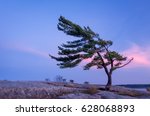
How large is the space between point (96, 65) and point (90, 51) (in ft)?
4.54

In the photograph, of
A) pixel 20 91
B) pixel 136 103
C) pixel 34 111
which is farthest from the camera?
pixel 20 91

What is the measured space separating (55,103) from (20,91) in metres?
5.13

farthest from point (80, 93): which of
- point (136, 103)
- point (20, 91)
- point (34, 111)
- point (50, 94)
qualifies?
point (34, 111)

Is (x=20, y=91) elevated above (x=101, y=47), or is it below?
below

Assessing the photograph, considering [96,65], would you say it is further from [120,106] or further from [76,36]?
[120,106]

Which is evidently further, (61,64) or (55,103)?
(61,64)

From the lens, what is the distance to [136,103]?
1340 centimetres

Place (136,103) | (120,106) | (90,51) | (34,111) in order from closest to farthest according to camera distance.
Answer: (34,111) < (120,106) < (136,103) < (90,51)

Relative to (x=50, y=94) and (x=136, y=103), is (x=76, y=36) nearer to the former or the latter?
(x=50, y=94)

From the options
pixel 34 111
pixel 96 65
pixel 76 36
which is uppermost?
pixel 76 36

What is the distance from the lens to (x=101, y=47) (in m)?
26.2

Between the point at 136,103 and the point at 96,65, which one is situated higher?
the point at 96,65

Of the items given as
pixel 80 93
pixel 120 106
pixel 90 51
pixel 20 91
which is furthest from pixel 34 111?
pixel 90 51

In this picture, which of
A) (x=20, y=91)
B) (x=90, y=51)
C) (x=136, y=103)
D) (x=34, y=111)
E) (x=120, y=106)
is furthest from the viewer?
(x=90, y=51)
